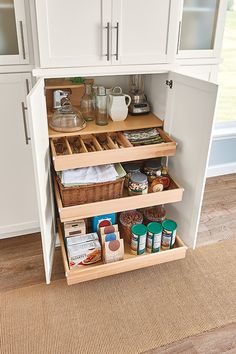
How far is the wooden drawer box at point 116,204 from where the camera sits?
1.61m

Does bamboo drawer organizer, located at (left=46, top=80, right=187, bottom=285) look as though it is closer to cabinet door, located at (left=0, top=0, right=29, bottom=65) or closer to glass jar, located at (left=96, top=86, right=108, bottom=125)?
glass jar, located at (left=96, top=86, right=108, bottom=125)

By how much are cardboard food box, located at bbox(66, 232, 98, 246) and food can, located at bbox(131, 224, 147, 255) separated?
0.72ft

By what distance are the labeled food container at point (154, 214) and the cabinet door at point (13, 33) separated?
1.14 m

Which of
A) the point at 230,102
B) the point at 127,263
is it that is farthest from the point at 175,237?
the point at 230,102

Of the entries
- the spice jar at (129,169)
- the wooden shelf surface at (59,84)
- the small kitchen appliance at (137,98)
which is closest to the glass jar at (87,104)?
the wooden shelf surface at (59,84)

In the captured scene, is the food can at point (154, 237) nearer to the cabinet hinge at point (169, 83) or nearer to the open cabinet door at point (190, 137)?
the open cabinet door at point (190, 137)

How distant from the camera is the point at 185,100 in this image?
1646mm

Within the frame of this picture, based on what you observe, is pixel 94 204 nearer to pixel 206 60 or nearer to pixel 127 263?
pixel 127 263

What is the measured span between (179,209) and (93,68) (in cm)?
100

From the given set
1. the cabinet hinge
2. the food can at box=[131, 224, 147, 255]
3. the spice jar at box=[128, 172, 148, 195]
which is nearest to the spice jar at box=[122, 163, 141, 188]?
the spice jar at box=[128, 172, 148, 195]

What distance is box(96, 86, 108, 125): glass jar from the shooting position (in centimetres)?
178

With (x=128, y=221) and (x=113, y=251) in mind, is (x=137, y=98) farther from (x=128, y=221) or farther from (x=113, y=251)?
(x=113, y=251)

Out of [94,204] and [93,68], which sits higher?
[93,68]

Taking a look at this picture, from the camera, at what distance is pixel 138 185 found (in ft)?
5.72
